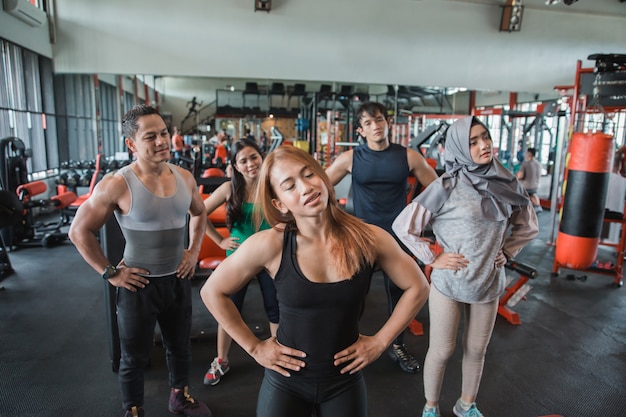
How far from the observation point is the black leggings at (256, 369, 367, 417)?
1151 millimetres

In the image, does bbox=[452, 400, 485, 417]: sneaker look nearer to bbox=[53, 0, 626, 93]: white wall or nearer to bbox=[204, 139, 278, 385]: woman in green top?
bbox=[204, 139, 278, 385]: woman in green top

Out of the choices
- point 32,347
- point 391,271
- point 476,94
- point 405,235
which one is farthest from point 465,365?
point 476,94

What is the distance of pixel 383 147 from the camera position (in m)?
2.44

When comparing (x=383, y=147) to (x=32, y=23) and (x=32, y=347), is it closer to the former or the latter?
(x=32, y=347)

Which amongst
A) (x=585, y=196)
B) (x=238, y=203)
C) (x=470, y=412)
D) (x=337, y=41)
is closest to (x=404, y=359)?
(x=470, y=412)

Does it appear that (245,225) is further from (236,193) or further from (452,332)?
(452,332)

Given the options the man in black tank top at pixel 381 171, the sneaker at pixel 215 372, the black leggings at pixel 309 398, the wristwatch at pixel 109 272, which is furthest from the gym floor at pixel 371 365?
the black leggings at pixel 309 398

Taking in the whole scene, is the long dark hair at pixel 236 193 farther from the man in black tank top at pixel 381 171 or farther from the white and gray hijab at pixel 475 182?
the white and gray hijab at pixel 475 182

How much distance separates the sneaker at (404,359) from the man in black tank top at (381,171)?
34 cm

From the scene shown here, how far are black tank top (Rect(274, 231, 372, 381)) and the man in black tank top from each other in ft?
4.21

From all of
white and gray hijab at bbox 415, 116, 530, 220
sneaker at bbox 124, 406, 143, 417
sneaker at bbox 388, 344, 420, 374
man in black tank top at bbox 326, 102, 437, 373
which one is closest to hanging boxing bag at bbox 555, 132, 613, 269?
man in black tank top at bbox 326, 102, 437, 373

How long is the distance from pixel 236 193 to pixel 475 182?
49.4 inches

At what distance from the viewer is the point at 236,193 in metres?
2.32

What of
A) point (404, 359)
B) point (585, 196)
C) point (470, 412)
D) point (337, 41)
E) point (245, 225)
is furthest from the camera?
point (337, 41)
